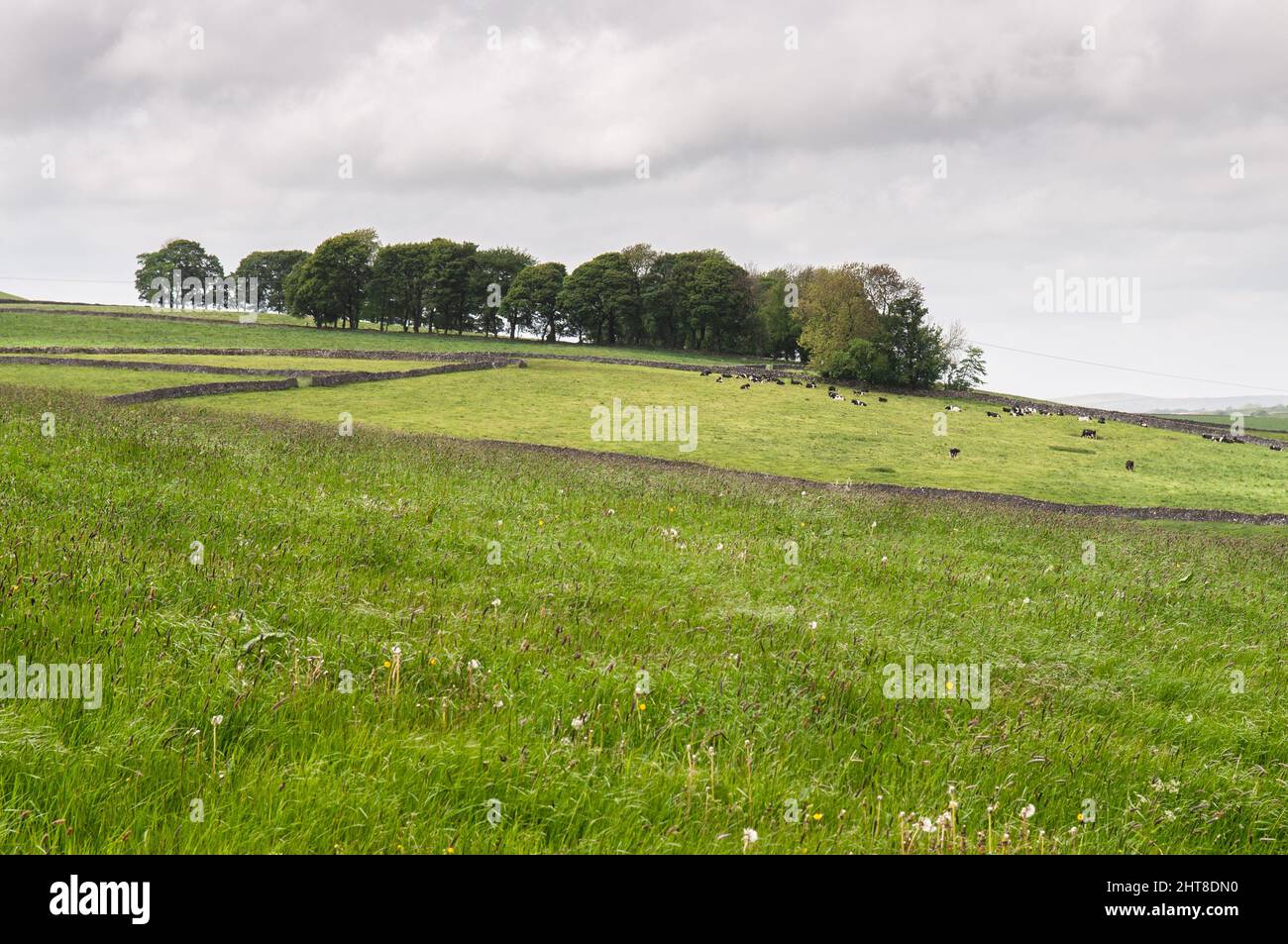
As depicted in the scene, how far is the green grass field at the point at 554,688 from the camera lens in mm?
3732

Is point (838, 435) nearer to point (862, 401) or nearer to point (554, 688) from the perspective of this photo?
point (862, 401)

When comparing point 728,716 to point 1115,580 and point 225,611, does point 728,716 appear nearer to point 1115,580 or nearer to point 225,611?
point 225,611

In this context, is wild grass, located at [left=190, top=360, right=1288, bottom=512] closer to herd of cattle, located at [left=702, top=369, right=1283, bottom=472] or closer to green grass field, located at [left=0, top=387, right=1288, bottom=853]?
herd of cattle, located at [left=702, top=369, right=1283, bottom=472]

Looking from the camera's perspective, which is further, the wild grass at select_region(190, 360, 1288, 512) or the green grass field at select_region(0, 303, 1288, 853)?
the wild grass at select_region(190, 360, 1288, 512)

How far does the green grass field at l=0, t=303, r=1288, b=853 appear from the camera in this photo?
377 cm

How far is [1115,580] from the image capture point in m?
13.4

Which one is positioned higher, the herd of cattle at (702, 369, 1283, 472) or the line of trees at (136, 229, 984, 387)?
the line of trees at (136, 229, 984, 387)

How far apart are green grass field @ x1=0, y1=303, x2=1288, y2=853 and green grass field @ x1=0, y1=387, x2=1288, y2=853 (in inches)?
1.2

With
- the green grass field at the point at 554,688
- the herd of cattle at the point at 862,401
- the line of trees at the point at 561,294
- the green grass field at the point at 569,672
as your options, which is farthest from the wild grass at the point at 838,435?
the line of trees at the point at 561,294

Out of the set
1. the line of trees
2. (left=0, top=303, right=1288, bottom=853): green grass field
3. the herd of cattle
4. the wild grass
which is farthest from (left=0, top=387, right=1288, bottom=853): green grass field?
the line of trees

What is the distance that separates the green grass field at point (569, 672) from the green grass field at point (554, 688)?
0.03 m

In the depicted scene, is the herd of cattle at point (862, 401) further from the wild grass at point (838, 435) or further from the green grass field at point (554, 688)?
the green grass field at point (554, 688)

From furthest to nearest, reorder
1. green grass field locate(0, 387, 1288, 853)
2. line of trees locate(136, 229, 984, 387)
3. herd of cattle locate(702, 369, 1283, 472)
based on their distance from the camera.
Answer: line of trees locate(136, 229, 984, 387), herd of cattle locate(702, 369, 1283, 472), green grass field locate(0, 387, 1288, 853)

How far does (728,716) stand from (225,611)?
421 cm
